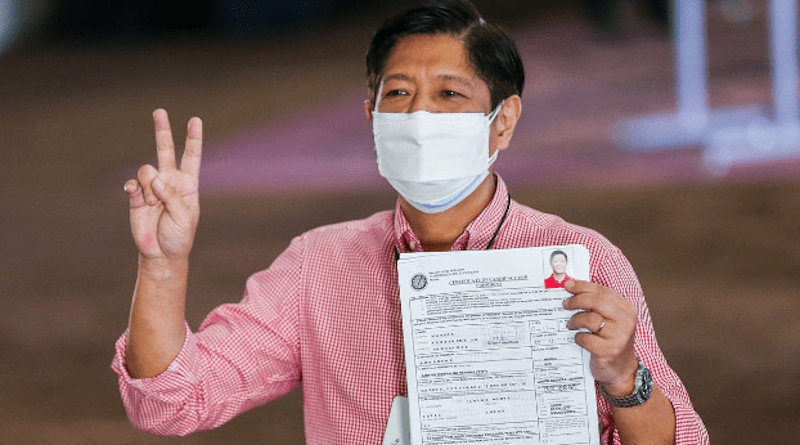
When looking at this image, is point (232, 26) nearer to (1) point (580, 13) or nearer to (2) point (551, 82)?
(1) point (580, 13)

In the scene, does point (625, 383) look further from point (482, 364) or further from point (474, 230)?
point (474, 230)

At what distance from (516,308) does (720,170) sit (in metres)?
6.50

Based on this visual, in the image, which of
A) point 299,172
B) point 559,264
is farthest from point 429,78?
point 299,172

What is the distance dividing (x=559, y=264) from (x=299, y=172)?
7372mm

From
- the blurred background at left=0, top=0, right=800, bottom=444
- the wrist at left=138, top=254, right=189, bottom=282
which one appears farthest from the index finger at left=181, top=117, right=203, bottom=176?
the blurred background at left=0, top=0, right=800, bottom=444

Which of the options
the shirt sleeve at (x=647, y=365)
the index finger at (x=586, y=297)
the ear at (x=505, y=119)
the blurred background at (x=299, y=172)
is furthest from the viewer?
the blurred background at (x=299, y=172)

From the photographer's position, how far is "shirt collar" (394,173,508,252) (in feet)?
6.77

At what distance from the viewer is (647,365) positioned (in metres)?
1.92

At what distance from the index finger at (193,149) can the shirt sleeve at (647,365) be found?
624 millimetres

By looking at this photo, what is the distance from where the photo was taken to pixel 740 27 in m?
12.6

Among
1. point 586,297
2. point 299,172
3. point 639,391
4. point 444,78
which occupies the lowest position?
point 639,391

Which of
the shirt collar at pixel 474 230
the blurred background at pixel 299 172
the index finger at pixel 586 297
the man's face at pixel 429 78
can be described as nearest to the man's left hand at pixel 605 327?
the index finger at pixel 586 297

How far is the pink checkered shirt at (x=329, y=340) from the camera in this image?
1945 mm

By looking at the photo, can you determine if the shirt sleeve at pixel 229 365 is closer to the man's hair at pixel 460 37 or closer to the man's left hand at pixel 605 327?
the man's hair at pixel 460 37
